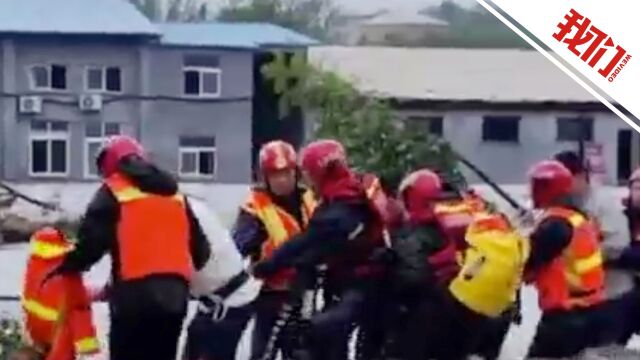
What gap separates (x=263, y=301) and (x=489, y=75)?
3048 mm

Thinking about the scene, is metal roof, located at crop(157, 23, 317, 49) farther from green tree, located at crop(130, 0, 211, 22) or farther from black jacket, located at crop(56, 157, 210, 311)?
black jacket, located at crop(56, 157, 210, 311)

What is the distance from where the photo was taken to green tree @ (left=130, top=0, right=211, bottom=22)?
1090 cm

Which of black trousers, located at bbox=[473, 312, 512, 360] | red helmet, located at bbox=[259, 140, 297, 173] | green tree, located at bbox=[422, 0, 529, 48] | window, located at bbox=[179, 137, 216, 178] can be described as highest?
green tree, located at bbox=[422, 0, 529, 48]

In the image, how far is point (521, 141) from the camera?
36.4 feet

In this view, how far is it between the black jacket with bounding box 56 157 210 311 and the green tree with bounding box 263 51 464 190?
334 cm

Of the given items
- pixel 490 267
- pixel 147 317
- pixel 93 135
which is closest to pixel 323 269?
pixel 490 267

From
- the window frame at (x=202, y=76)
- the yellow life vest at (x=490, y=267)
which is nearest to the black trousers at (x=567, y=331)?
the yellow life vest at (x=490, y=267)

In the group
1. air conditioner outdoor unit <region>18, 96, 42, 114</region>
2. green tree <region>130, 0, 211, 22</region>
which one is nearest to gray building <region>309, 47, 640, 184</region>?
green tree <region>130, 0, 211, 22</region>

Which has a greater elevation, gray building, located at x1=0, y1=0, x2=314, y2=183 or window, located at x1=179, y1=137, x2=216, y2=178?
gray building, located at x1=0, y1=0, x2=314, y2=183

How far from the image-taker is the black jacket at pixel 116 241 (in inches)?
290

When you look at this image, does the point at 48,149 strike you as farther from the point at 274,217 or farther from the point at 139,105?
the point at 274,217

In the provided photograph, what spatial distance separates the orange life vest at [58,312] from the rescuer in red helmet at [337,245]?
0.76 meters

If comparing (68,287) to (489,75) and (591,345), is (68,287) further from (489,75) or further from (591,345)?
(489,75)

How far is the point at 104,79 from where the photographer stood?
10.8 m
